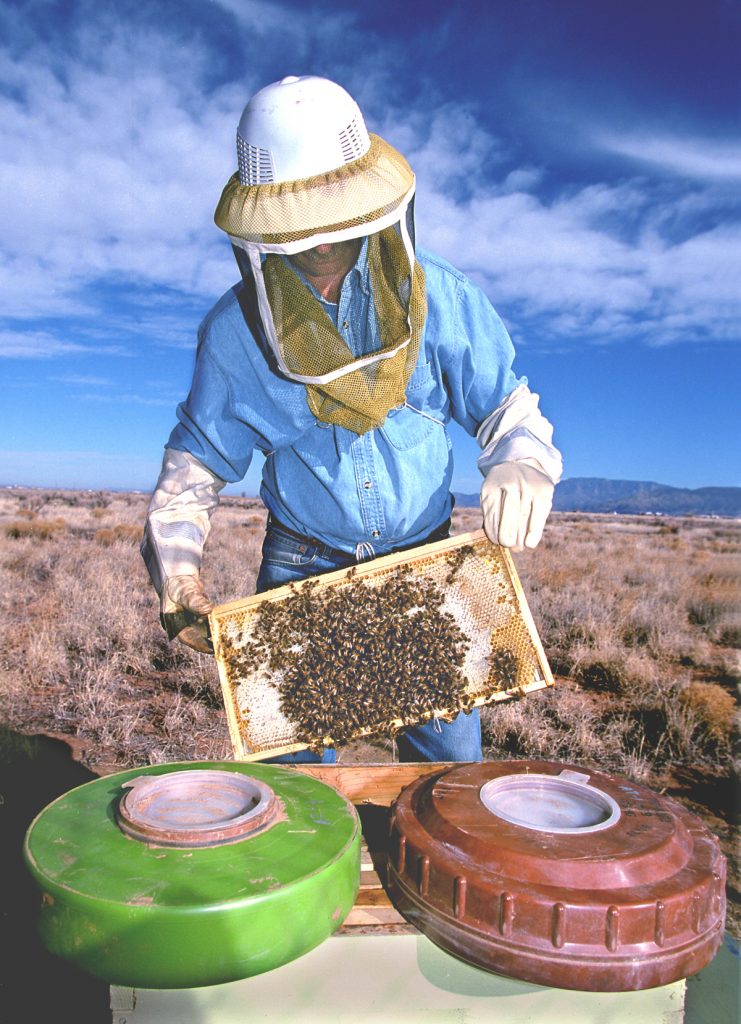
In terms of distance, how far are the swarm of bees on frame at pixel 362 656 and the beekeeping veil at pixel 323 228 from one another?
2.42 ft

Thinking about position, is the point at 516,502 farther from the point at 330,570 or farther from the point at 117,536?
the point at 117,536

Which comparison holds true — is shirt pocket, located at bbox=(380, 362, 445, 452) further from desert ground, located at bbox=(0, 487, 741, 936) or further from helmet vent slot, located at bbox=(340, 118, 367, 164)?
desert ground, located at bbox=(0, 487, 741, 936)

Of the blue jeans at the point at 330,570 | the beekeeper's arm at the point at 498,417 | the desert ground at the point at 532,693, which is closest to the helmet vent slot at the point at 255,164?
the beekeeper's arm at the point at 498,417

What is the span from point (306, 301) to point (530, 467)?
1.09 m

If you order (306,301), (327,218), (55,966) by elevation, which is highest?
(327,218)

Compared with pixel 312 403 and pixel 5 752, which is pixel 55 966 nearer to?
pixel 5 752

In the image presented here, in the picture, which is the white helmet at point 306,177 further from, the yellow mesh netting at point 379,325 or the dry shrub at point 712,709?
the dry shrub at point 712,709

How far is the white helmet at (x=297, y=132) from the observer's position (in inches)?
104

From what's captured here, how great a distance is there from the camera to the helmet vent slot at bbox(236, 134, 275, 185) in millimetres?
2672

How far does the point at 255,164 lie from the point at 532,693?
6.23 meters

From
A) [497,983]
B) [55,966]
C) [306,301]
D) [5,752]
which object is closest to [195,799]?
[497,983]

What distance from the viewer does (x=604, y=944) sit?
5.60 ft

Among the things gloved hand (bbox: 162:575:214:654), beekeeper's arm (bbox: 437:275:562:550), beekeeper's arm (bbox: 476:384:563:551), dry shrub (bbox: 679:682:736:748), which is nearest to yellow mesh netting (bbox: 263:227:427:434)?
beekeeper's arm (bbox: 437:275:562:550)

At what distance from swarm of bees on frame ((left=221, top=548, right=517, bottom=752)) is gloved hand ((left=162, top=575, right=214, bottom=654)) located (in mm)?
201
